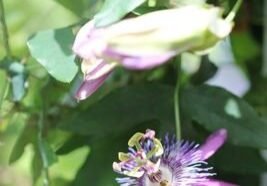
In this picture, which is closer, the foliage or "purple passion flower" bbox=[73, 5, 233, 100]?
"purple passion flower" bbox=[73, 5, 233, 100]

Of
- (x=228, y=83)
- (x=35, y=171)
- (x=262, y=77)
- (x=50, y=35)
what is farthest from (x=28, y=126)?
(x=228, y=83)

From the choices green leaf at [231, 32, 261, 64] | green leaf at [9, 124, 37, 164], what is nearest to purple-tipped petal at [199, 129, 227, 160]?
green leaf at [9, 124, 37, 164]

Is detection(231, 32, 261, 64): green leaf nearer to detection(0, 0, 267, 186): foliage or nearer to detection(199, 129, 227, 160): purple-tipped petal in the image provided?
detection(0, 0, 267, 186): foliage

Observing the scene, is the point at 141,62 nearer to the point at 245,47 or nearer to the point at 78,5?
the point at 78,5

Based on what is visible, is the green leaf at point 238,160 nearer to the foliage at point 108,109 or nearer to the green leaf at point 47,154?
the foliage at point 108,109

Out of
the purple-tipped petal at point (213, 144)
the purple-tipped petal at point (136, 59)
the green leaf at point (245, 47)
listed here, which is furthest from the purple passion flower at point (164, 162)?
the green leaf at point (245, 47)

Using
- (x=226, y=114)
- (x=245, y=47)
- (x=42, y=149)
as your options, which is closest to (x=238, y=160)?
(x=226, y=114)

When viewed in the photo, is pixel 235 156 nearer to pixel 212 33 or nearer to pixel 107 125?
pixel 107 125
